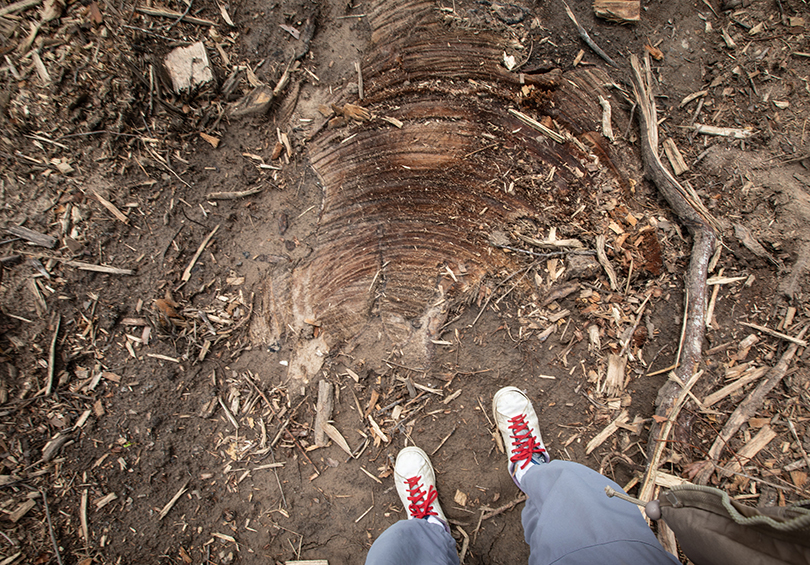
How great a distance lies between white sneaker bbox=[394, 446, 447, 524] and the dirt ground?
0.09 meters

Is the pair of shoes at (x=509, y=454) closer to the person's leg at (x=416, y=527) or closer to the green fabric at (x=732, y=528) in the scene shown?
the person's leg at (x=416, y=527)

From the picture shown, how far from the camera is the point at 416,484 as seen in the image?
7.48ft

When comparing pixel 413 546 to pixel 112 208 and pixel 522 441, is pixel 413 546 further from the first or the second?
pixel 112 208

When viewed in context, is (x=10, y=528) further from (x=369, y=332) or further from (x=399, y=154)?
(x=399, y=154)

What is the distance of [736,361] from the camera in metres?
2.12

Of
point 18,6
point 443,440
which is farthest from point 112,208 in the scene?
point 443,440

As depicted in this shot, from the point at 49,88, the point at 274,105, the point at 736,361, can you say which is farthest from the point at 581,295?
the point at 49,88

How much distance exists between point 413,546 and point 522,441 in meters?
0.93

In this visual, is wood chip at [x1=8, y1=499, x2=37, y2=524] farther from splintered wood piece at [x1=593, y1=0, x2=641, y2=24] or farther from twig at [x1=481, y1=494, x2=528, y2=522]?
splintered wood piece at [x1=593, y1=0, x2=641, y2=24]

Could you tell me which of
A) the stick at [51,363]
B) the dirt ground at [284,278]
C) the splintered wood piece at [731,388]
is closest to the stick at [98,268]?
the dirt ground at [284,278]

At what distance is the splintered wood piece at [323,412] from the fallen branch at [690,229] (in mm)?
2027

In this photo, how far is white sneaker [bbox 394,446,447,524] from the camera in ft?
7.45

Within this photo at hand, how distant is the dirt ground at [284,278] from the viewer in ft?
6.98

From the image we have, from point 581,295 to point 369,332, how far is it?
1.42 meters
